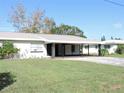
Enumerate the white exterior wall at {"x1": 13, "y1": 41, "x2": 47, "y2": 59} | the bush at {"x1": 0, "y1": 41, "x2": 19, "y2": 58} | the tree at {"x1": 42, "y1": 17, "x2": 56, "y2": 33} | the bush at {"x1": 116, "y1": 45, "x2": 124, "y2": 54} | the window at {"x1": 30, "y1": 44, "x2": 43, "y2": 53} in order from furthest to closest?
the tree at {"x1": 42, "y1": 17, "x2": 56, "y2": 33} < the bush at {"x1": 116, "y1": 45, "x2": 124, "y2": 54} < the window at {"x1": 30, "y1": 44, "x2": 43, "y2": 53} < the white exterior wall at {"x1": 13, "y1": 41, "x2": 47, "y2": 59} < the bush at {"x1": 0, "y1": 41, "x2": 19, "y2": 58}

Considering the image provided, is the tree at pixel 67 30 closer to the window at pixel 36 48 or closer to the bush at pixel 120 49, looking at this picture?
the bush at pixel 120 49

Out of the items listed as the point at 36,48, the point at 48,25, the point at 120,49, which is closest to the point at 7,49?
the point at 36,48

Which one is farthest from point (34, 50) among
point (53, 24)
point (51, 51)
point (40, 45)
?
point (53, 24)

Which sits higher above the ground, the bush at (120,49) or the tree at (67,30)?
the tree at (67,30)

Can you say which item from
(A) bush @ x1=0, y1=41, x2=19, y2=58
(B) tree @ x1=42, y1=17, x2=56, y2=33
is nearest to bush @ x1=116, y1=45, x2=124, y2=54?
(B) tree @ x1=42, y1=17, x2=56, y2=33

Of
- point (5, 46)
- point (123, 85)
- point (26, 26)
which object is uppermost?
point (26, 26)

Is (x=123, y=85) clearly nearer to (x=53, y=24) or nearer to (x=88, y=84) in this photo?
(x=88, y=84)

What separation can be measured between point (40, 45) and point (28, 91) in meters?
22.3

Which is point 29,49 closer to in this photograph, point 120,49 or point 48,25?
point 120,49

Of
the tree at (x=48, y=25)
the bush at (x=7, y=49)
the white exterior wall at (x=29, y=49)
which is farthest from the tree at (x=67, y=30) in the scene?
the bush at (x=7, y=49)

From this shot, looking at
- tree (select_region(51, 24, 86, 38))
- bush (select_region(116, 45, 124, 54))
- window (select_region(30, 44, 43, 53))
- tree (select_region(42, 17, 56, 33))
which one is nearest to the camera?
window (select_region(30, 44, 43, 53))

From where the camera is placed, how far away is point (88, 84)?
10789mm

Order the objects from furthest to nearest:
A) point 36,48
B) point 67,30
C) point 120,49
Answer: point 67,30, point 120,49, point 36,48

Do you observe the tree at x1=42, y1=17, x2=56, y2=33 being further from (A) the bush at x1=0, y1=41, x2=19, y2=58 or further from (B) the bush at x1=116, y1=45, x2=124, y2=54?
(A) the bush at x1=0, y1=41, x2=19, y2=58
